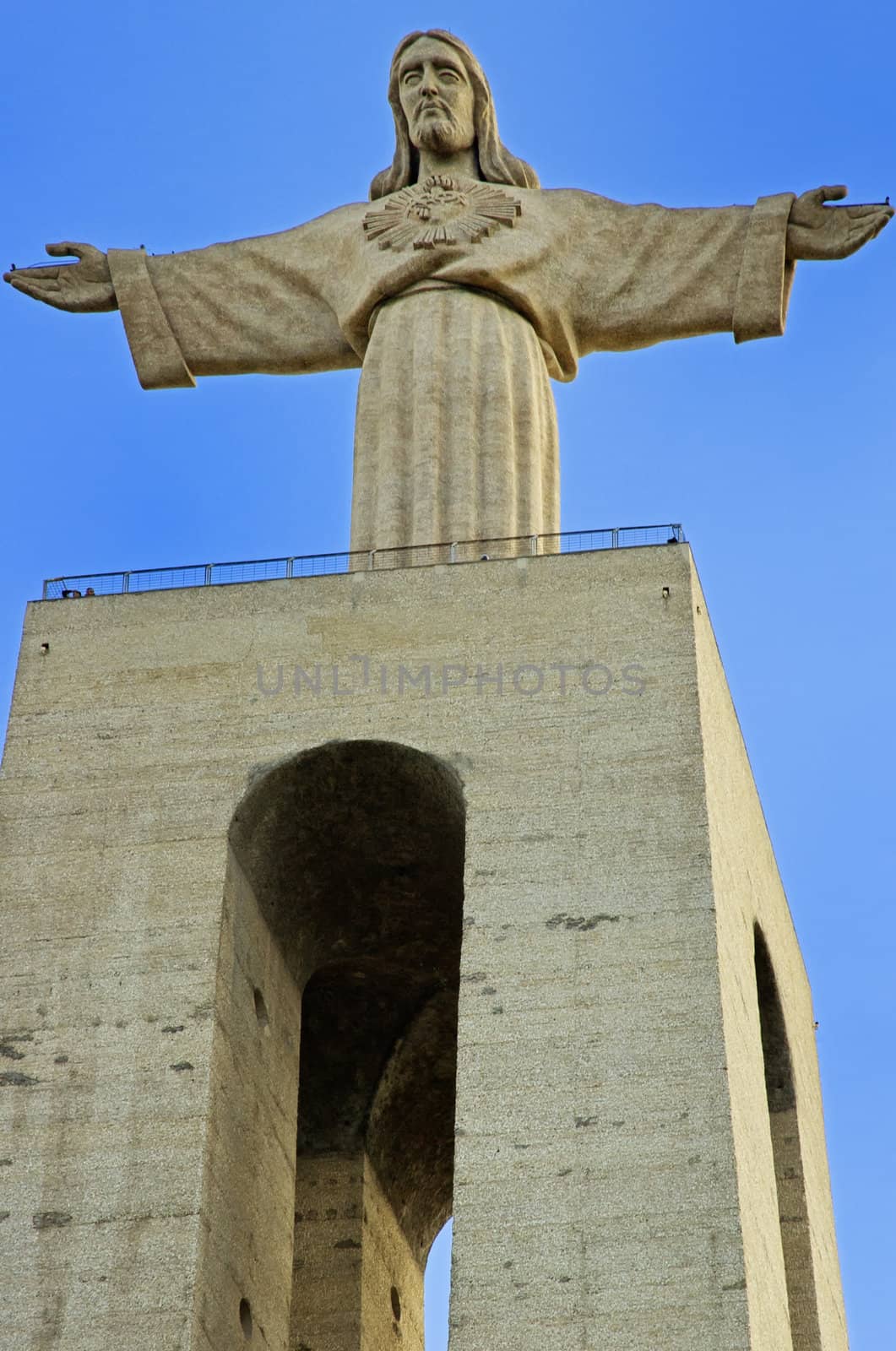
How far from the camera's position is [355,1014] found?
20266 millimetres

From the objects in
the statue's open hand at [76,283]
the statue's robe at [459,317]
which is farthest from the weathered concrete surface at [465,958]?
the statue's open hand at [76,283]

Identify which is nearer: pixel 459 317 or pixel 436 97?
pixel 459 317

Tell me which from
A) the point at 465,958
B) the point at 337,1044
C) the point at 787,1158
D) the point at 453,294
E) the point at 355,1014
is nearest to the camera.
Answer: the point at 465,958

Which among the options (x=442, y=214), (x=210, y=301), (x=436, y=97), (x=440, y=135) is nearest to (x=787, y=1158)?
(x=442, y=214)

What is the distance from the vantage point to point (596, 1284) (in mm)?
14898

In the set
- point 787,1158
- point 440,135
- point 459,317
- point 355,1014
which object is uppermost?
point 440,135

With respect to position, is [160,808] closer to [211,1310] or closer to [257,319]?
Result: [211,1310]

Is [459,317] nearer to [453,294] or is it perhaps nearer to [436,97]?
[453,294]

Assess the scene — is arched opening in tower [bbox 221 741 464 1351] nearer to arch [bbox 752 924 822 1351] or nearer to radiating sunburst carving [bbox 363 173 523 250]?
arch [bbox 752 924 822 1351]

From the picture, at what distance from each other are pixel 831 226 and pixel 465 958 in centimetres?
725

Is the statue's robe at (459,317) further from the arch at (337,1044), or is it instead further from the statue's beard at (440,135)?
the arch at (337,1044)

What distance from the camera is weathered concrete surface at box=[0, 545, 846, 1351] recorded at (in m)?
15.2

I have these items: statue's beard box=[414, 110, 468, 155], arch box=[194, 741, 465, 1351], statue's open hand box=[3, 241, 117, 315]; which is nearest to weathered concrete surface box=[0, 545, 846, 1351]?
arch box=[194, 741, 465, 1351]

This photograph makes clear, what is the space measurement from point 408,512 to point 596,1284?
678cm
